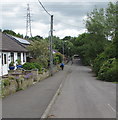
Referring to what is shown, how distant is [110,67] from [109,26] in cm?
1335

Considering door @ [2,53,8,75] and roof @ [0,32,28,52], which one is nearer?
door @ [2,53,8,75]

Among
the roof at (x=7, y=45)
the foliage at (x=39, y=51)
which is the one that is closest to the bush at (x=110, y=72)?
the foliage at (x=39, y=51)

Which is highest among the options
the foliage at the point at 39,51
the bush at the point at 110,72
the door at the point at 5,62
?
the foliage at the point at 39,51

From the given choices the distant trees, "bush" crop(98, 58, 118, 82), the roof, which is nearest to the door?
the roof

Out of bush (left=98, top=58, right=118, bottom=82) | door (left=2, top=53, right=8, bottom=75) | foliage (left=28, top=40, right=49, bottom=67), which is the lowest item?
bush (left=98, top=58, right=118, bottom=82)

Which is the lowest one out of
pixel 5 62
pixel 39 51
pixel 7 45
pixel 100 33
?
pixel 5 62

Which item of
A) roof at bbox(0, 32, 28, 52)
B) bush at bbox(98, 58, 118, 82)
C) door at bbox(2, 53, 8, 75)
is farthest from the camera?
bush at bbox(98, 58, 118, 82)

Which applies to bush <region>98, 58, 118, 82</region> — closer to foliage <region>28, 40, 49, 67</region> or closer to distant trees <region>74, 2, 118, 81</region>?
distant trees <region>74, 2, 118, 81</region>

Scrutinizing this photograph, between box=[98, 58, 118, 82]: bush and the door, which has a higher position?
the door

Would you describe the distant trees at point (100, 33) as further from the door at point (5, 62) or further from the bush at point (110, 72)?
the door at point (5, 62)

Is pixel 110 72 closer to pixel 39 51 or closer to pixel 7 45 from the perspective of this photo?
pixel 39 51

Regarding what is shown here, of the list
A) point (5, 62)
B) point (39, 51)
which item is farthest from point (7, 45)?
point (39, 51)

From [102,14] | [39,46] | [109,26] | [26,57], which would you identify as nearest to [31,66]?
[39,46]

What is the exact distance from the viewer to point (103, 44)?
44.6m
